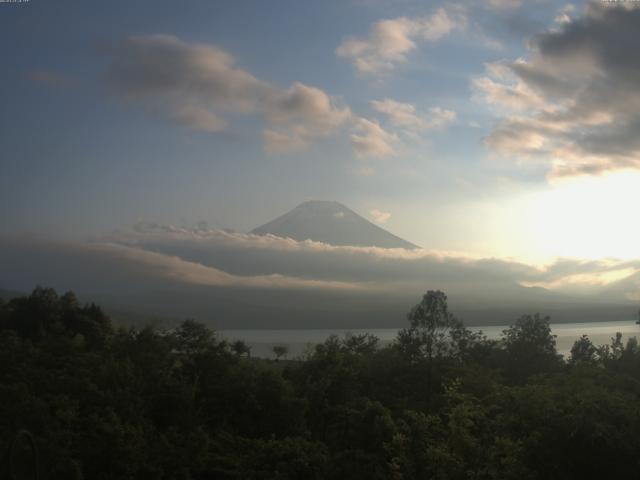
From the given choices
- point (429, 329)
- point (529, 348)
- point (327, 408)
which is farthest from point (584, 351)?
point (327, 408)

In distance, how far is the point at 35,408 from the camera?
689 inches

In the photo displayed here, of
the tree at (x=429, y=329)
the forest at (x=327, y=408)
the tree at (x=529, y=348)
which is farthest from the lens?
the tree at (x=529, y=348)

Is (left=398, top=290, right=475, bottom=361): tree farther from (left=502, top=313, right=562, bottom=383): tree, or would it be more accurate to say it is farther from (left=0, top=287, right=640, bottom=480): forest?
(left=502, top=313, right=562, bottom=383): tree

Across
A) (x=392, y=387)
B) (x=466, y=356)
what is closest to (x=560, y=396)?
→ (x=392, y=387)

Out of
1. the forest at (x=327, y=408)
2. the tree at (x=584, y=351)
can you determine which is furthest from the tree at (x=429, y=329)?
the tree at (x=584, y=351)

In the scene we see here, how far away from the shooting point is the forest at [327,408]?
1292cm

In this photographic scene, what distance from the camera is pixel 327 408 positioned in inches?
925

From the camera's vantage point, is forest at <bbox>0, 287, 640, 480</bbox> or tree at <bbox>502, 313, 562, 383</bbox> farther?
tree at <bbox>502, 313, 562, 383</bbox>

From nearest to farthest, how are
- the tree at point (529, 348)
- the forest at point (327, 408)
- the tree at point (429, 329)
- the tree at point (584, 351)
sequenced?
1. the forest at point (327, 408)
2. the tree at point (429, 329)
3. the tree at point (529, 348)
4. the tree at point (584, 351)

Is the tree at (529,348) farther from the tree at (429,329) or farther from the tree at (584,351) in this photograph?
the tree at (429,329)

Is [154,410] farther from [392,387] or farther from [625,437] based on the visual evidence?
[625,437]

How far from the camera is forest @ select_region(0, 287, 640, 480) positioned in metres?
12.9

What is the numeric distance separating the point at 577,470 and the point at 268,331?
136538 millimetres

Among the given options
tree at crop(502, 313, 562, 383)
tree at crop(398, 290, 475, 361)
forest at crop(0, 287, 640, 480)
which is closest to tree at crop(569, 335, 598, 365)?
forest at crop(0, 287, 640, 480)
